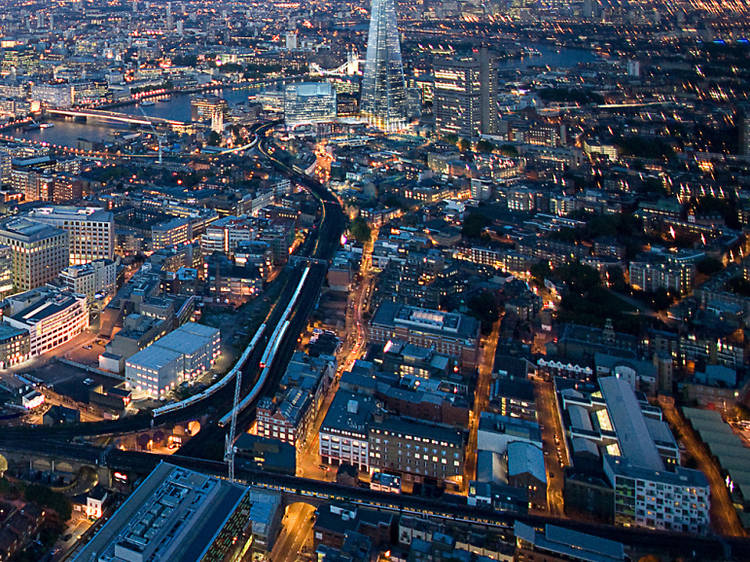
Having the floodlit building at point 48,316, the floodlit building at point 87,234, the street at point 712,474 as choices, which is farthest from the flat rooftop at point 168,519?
the floodlit building at point 87,234

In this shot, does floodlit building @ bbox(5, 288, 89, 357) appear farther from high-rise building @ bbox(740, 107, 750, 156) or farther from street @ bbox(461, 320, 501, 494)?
high-rise building @ bbox(740, 107, 750, 156)

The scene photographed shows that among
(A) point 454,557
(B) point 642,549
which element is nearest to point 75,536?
(A) point 454,557

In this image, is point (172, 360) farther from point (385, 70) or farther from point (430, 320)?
point (385, 70)

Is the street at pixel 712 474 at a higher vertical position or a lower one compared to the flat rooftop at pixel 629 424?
lower

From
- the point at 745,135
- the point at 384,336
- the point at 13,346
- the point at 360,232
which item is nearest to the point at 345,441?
the point at 384,336

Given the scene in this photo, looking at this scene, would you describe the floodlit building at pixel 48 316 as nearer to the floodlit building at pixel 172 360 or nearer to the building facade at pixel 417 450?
the floodlit building at pixel 172 360

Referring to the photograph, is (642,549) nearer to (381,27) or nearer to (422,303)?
(422,303)
